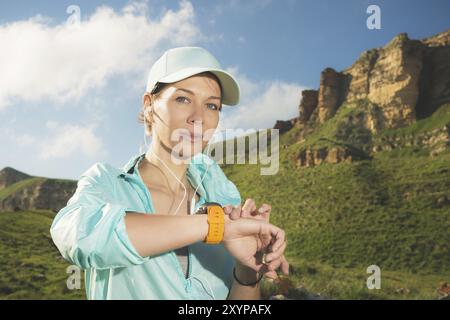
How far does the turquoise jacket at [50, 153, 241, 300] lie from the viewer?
1.17 metres

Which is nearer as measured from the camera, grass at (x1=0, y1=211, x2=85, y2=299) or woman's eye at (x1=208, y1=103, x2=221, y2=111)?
woman's eye at (x1=208, y1=103, x2=221, y2=111)

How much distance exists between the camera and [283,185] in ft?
197

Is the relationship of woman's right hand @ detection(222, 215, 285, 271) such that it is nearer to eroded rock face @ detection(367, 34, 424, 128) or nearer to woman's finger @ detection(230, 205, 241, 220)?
woman's finger @ detection(230, 205, 241, 220)

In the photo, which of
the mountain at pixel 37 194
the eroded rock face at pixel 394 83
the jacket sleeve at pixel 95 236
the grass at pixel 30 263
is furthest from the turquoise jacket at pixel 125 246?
the eroded rock face at pixel 394 83

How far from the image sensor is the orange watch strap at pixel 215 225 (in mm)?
1297

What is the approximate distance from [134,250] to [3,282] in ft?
88.0

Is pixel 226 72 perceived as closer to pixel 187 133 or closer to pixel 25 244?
pixel 187 133

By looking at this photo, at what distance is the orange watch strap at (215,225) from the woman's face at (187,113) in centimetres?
45

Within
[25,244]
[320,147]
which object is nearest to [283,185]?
[320,147]

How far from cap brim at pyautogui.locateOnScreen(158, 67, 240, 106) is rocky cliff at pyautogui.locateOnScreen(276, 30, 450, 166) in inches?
2542

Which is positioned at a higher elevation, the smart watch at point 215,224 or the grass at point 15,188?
the grass at point 15,188

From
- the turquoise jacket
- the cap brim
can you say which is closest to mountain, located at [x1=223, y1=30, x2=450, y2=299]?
the turquoise jacket
